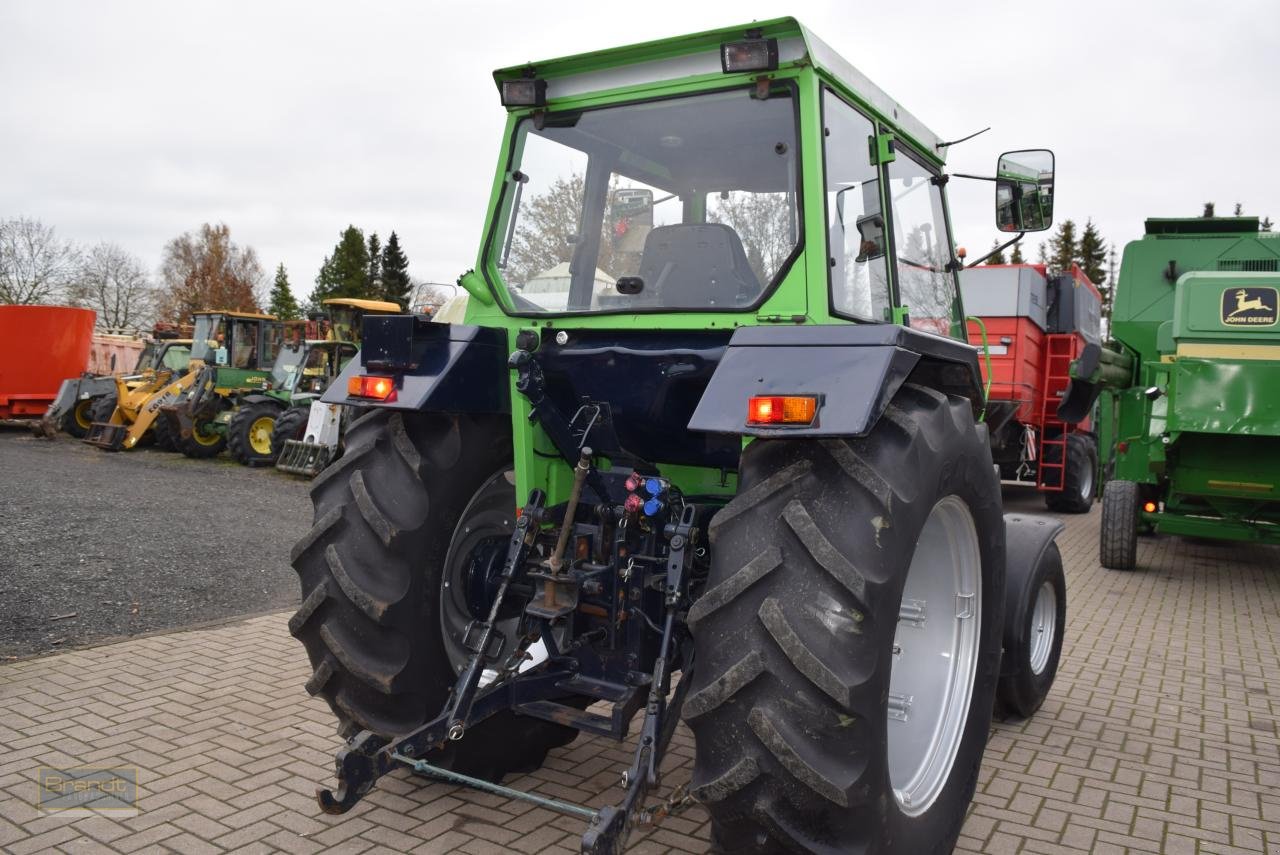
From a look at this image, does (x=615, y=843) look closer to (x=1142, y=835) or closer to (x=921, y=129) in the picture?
(x=1142, y=835)

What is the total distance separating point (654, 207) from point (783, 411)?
133 centimetres

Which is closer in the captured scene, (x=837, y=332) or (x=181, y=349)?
(x=837, y=332)

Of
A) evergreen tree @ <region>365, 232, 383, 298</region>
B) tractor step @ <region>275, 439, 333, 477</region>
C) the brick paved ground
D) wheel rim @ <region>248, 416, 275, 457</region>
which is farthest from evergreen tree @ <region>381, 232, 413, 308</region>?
the brick paved ground

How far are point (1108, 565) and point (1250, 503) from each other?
4.08 ft

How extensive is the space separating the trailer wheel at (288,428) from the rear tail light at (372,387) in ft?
38.8

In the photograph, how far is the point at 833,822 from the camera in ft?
7.79

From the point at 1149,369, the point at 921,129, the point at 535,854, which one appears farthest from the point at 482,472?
the point at 1149,369

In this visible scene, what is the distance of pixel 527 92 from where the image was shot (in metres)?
3.49

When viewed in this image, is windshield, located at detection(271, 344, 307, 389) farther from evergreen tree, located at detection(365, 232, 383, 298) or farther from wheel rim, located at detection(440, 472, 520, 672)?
evergreen tree, located at detection(365, 232, 383, 298)

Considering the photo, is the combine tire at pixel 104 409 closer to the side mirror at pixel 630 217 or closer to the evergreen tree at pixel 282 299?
the side mirror at pixel 630 217

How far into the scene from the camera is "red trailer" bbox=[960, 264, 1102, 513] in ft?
37.8

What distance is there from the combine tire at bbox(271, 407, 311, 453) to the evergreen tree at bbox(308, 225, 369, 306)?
149 ft

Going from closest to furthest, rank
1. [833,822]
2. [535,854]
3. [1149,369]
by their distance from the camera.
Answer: [833,822]
[535,854]
[1149,369]

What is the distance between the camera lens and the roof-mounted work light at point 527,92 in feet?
11.4
